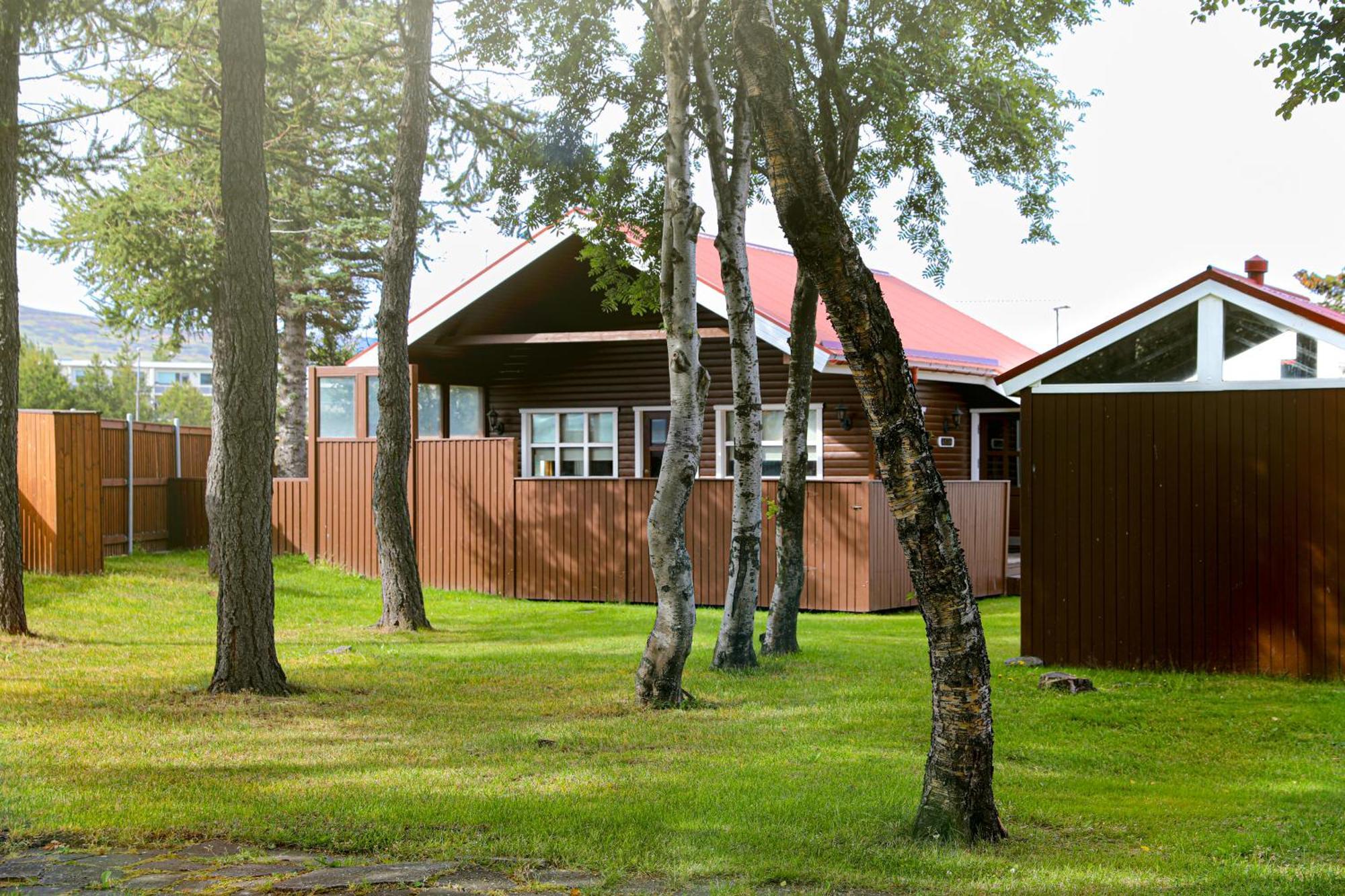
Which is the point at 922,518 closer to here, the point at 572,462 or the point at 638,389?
the point at 638,389

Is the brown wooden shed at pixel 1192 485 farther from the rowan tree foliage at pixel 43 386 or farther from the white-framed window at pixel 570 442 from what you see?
the rowan tree foliage at pixel 43 386

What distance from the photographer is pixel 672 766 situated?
7.73m

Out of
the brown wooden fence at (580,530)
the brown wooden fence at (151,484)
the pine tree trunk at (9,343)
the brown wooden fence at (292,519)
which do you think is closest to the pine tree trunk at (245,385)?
the pine tree trunk at (9,343)

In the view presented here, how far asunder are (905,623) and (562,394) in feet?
27.2

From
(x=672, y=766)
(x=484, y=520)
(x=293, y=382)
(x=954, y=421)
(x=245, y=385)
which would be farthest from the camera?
(x=293, y=382)

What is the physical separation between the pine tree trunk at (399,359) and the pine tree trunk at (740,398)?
4426 mm

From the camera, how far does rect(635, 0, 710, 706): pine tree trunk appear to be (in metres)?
9.93

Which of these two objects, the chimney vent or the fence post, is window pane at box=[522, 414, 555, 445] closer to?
the fence post

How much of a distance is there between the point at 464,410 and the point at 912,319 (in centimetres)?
803

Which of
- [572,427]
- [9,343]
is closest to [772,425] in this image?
[572,427]

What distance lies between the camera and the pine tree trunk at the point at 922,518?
19.9 feet

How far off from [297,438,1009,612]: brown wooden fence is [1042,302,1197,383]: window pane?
5.28m

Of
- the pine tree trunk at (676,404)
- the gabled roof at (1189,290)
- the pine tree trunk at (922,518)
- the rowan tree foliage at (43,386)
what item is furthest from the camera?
the rowan tree foliage at (43,386)

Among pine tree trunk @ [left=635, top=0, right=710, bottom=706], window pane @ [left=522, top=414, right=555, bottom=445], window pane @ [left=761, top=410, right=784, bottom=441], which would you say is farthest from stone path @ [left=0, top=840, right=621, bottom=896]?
window pane @ [left=522, top=414, right=555, bottom=445]
